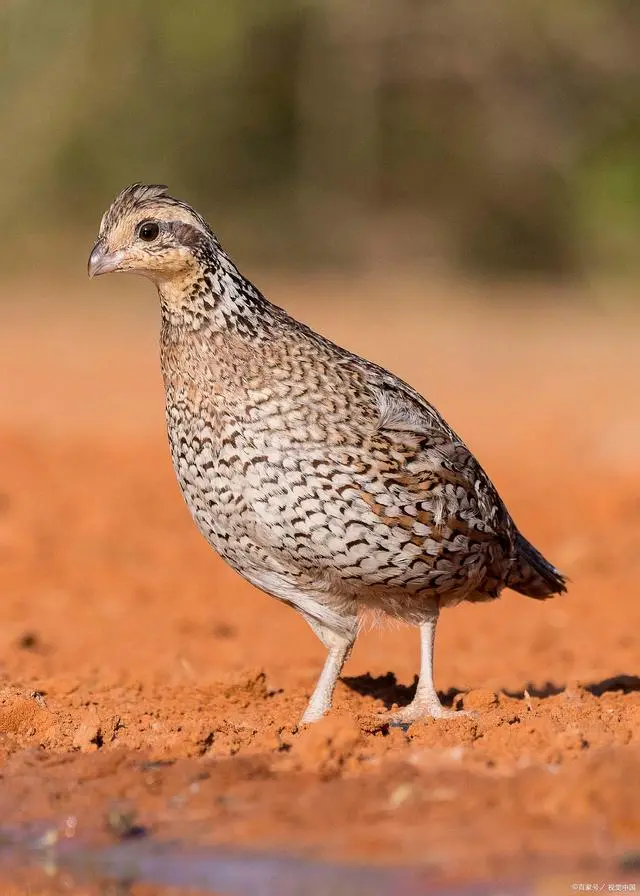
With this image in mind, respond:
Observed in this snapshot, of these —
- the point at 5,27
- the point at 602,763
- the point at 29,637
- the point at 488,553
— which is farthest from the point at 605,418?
the point at 5,27

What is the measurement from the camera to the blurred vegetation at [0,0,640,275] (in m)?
23.9

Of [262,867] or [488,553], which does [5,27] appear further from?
[262,867]

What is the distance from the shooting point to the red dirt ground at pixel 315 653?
480cm

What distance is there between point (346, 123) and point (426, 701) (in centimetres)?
1976

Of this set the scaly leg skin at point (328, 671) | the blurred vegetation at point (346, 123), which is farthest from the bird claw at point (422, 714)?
the blurred vegetation at point (346, 123)

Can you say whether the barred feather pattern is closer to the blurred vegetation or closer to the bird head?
the bird head

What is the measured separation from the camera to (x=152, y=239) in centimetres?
639

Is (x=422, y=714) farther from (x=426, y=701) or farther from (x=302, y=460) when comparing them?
(x=302, y=460)

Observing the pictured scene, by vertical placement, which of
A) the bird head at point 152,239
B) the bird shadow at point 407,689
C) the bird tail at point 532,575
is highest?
the bird head at point 152,239

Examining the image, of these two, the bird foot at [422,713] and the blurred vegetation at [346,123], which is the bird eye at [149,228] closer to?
the bird foot at [422,713]

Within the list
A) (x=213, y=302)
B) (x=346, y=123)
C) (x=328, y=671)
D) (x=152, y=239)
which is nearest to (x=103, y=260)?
(x=152, y=239)

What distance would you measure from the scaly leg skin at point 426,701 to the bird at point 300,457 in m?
0.01

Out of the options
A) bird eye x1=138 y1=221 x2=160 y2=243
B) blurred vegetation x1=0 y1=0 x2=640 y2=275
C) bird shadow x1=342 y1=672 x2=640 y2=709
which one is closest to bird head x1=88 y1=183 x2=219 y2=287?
bird eye x1=138 y1=221 x2=160 y2=243

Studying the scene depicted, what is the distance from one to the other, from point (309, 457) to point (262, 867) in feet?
6.28
